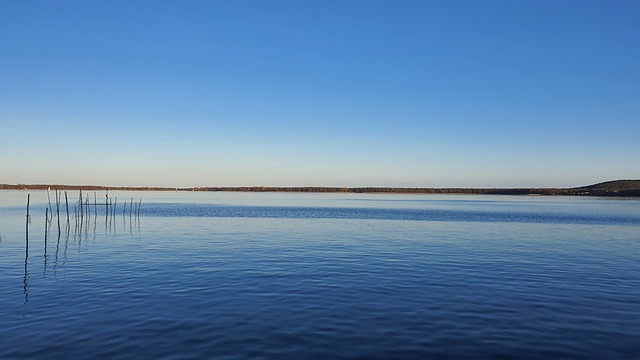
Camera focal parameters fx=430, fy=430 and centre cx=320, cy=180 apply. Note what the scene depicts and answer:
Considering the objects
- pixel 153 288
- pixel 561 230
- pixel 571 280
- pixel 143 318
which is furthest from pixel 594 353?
pixel 561 230

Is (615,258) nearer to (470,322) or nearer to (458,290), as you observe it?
(458,290)

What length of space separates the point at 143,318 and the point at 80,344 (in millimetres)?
2546

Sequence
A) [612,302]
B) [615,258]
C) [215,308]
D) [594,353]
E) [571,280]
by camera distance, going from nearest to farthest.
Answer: [594,353] < [215,308] < [612,302] < [571,280] < [615,258]

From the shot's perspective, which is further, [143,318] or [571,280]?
[571,280]

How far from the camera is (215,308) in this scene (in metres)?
15.8

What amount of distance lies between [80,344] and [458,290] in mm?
14563

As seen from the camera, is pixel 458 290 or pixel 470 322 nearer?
pixel 470 322

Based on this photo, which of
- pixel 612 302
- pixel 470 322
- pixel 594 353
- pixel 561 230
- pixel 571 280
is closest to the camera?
pixel 594 353

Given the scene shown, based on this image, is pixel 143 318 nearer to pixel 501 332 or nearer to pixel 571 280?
pixel 501 332

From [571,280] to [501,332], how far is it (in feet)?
35.2

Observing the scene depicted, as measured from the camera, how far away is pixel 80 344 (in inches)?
472

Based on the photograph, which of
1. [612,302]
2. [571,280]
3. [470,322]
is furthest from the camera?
[571,280]

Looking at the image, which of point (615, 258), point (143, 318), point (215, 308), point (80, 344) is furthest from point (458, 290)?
point (615, 258)

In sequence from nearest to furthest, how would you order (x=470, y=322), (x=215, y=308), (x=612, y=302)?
(x=470, y=322) < (x=215, y=308) < (x=612, y=302)
